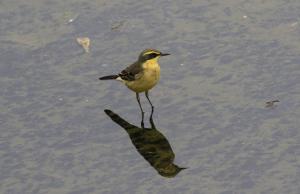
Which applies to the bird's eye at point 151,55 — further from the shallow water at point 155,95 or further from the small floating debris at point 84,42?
the small floating debris at point 84,42

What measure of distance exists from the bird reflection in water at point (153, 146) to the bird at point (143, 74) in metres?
0.22

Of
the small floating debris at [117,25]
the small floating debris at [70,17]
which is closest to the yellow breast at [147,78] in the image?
the small floating debris at [117,25]

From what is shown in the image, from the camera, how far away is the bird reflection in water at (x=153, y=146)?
11.9 metres

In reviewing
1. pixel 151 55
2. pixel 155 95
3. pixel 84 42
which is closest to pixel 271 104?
pixel 155 95

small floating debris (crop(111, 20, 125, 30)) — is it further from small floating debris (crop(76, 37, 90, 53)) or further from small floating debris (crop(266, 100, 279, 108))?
small floating debris (crop(266, 100, 279, 108))

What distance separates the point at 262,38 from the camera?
1469 cm

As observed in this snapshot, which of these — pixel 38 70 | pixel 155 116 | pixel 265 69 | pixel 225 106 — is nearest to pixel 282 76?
pixel 265 69

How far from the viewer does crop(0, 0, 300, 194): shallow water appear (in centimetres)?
1173

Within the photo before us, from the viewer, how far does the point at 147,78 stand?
13242mm

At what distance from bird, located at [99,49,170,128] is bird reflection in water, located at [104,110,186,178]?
0.22 meters

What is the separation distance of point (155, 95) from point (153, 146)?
1429 mm

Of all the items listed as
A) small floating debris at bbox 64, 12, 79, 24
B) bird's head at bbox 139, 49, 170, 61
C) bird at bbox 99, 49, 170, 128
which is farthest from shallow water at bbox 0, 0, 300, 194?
bird's head at bbox 139, 49, 170, 61

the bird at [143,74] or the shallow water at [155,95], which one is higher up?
the bird at [143,74]

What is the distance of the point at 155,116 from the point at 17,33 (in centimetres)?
384
